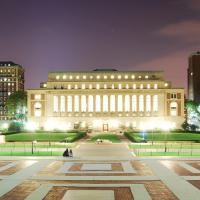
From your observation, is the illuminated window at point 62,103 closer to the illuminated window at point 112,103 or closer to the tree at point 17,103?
the illuminated window at point 112,103

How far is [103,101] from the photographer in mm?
162500

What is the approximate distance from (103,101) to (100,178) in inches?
5048

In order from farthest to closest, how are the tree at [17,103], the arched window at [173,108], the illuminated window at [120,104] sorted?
the tree at [17,103]
the illuminated window at [120,104]
the arched window at [173,108]

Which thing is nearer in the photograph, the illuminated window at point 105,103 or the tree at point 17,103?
the illuminated window at point 105,103

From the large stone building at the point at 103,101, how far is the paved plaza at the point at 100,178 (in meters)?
112

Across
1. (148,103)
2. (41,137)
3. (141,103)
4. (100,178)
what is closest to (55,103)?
(141,103)

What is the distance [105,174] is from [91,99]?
126087 mm

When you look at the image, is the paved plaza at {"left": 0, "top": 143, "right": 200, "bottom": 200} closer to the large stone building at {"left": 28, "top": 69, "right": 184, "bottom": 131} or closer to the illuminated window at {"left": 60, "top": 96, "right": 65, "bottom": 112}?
the large stone building at {"left": 28, "top": 69, "right": 184, "bottom": 131}

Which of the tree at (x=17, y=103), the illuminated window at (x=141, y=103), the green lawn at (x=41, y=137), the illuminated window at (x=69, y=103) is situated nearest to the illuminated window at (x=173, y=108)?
the illuminated window at (x=141, y=103)

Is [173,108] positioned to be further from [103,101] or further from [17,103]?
[17,103]

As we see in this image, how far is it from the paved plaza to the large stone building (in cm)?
11239

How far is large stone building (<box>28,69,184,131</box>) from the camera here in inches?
6319

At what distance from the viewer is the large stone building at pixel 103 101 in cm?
16050

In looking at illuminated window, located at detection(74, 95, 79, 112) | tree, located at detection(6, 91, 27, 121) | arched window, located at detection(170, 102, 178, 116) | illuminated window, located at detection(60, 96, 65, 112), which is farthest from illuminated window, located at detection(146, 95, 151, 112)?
tree, located at detection(6, 91, 27, 121)
